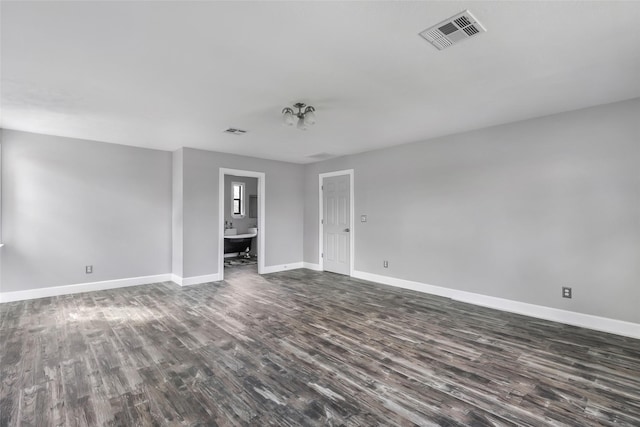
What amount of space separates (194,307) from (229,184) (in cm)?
530

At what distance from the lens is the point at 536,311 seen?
12.2 ft

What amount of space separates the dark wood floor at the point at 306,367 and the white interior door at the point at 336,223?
2.08m

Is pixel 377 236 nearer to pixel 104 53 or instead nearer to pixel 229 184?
pixel 104 53

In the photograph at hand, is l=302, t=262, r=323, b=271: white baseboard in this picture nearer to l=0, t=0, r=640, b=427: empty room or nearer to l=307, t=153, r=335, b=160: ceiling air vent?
l=0, t=0, r=640, b=427: empty room

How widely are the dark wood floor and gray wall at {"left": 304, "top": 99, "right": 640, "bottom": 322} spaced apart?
0.55 m

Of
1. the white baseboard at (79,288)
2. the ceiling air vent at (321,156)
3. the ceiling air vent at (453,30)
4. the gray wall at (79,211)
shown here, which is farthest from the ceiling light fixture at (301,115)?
the white baseboard at (79,288)

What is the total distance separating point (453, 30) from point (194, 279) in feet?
17.4

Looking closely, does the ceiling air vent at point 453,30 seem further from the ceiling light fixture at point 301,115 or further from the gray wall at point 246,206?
the gray wall at point 246,206

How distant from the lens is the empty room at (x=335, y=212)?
1.98 m

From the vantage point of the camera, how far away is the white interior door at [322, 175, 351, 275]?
620 centimetres

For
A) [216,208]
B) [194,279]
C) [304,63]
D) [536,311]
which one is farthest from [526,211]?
[194,279]

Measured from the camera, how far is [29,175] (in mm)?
4477

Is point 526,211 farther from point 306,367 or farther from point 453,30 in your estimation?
point 306,367

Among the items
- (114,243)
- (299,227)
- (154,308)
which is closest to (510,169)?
(299,227)
